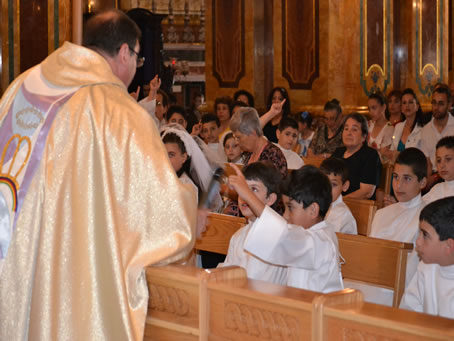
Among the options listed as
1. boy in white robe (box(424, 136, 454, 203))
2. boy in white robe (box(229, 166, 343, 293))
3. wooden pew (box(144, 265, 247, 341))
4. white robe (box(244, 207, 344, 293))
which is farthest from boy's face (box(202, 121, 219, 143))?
wooden pew (box(144, 265, 247, 341))

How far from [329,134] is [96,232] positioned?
5.43 m

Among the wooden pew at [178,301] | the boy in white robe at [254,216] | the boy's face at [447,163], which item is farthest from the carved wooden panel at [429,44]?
the wooden pew at [178,301]

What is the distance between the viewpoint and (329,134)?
7.81m

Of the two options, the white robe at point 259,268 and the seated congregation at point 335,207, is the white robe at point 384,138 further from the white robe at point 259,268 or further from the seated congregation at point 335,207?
the white robe at point 259,268

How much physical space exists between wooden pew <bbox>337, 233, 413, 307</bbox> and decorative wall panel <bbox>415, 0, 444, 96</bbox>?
10481 mm

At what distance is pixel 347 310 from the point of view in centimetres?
207

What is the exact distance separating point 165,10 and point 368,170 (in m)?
13.2

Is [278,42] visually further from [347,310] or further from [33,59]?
[347,310]

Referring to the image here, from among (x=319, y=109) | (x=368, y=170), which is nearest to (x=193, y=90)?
(x=319, y=109)

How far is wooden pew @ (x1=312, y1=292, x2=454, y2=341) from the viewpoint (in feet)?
6.21

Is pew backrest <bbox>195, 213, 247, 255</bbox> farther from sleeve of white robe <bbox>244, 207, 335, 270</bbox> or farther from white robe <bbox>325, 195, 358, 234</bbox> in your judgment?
sleeve of white robe <bbox>244, 207, 335, 270</bbox>

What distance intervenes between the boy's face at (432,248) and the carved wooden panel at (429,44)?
10964 millimetres

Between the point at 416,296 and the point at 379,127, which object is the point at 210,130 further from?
the point at 416,296

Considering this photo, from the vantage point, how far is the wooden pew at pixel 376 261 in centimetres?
367
